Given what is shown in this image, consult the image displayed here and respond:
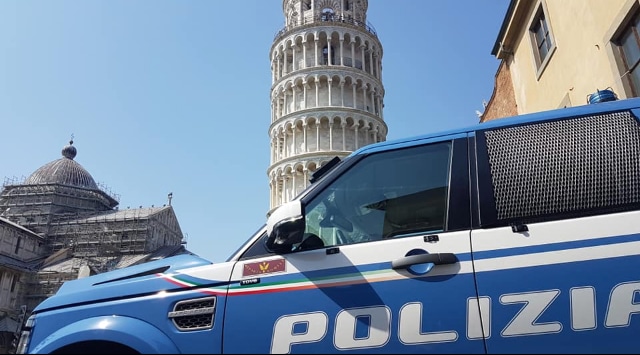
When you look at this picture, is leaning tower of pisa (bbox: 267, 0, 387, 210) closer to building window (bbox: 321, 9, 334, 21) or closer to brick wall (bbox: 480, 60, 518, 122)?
building window (bbox: 321, 9, 334, 21)

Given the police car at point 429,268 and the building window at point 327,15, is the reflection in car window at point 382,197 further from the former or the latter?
the building window at point 327,15

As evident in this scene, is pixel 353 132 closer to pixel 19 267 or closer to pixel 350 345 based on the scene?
pixel 19 267

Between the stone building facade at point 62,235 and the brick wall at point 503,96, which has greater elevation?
the stone building facade at point 62,235

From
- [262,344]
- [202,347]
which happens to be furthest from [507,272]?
[202,347]

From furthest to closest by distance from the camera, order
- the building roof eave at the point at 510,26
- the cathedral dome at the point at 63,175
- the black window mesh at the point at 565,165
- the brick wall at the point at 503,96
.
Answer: the cathedral dome at the point at 63,175 < the brick wall at the point at 503,96 < the building roof eave at the point at 510,26 < the black window mesh at the point at 565,165

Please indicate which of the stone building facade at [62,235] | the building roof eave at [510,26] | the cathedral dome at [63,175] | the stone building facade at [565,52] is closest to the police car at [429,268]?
the stone building facade at [565,52]

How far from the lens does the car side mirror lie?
2.50 m

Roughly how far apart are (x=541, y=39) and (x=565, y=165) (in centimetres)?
1035

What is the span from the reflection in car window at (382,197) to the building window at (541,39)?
9.43 meters

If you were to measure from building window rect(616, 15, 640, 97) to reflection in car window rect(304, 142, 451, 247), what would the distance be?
6.71 meters

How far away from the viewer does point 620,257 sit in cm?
219

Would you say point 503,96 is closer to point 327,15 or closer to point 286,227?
point 286,227

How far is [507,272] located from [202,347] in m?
1.72

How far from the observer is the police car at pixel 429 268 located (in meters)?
2.17
